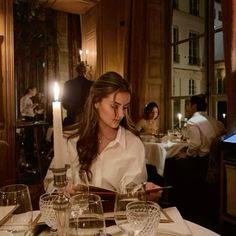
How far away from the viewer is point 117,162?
1.57 metres

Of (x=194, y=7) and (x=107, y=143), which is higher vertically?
(x=194, y=7)

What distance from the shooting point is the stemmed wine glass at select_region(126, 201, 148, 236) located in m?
0.75

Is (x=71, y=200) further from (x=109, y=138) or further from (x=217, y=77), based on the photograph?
(x=217, y=77)

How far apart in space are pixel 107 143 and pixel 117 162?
13cm

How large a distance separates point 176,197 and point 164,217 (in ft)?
9.24

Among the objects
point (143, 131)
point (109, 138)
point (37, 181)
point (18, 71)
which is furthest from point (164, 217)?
point (18, 71)

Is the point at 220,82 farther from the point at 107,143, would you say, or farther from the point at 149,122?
the point at 107,143

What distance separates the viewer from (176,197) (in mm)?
3676

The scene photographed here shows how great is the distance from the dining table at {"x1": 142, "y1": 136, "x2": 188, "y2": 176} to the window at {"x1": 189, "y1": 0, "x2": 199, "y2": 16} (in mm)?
2264

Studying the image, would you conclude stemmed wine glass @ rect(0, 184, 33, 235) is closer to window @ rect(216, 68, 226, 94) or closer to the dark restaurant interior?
the dark restaurant interior

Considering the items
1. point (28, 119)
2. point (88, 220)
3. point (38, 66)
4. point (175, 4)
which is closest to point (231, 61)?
point (175, 4)

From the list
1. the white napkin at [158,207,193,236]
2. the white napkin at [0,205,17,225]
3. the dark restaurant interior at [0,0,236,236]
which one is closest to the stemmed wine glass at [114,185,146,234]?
the white napkin at [158,207,193,236]

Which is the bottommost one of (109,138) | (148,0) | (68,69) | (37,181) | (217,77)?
(37,181)

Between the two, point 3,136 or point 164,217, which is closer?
point 164,217
